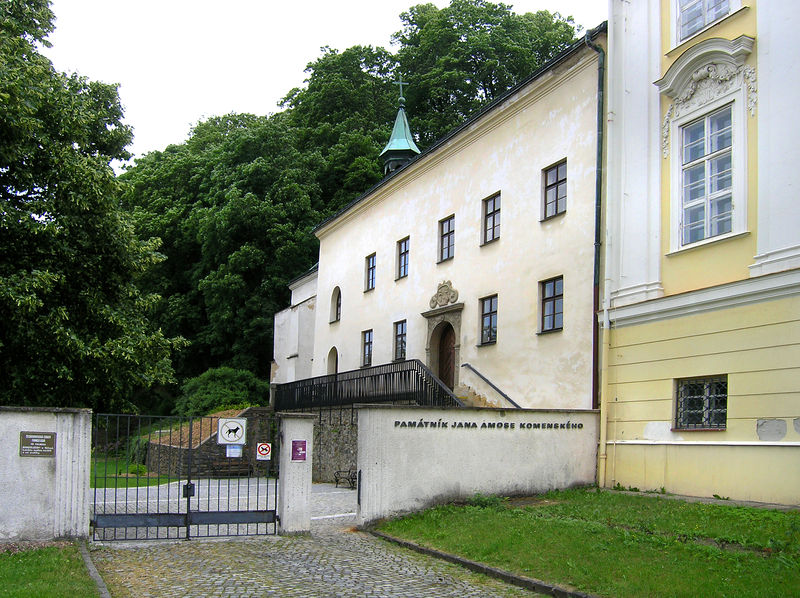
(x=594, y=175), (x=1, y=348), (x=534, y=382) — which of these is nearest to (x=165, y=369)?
(x=1, y=348)

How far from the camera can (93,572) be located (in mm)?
9391

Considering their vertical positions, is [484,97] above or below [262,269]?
above

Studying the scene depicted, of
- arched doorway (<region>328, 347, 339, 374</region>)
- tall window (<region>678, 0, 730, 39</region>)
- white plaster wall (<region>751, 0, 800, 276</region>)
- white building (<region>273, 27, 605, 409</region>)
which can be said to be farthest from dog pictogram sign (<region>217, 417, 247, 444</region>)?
arched doorway (<region>328, 347, 339, 374</region>)

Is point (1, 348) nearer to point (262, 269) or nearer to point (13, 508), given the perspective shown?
point (13, 508)

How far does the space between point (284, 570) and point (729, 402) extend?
25.0 ft

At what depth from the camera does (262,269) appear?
40.6 m

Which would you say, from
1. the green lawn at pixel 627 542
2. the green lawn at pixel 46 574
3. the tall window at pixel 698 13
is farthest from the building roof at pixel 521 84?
the green lawn at pixel 46 574

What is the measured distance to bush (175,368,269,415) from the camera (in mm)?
35656

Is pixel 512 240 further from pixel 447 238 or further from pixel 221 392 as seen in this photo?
pixel 221 392

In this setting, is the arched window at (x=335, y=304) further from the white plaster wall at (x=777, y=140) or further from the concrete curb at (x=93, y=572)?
the concrete curb at (x=93, y=572)

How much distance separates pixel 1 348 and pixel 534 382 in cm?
1094

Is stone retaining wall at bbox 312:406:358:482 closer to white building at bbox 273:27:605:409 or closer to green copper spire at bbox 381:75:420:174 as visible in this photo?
white building at bbox 273:27:605:409

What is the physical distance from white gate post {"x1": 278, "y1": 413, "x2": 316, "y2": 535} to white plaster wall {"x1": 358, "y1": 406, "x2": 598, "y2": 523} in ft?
3.04

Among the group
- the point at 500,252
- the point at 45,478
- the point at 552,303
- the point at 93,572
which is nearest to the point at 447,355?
the point at 500,252
